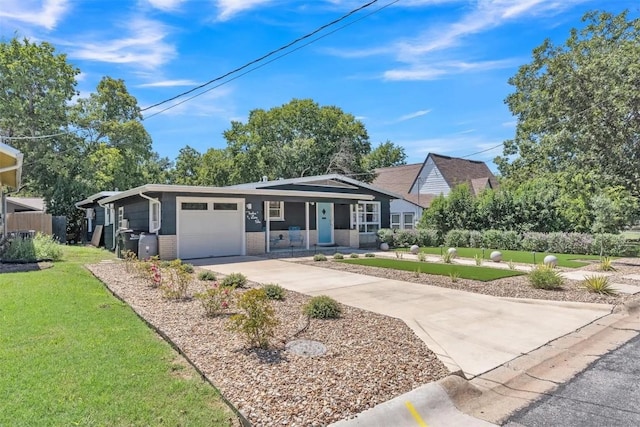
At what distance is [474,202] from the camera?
20.0 metres

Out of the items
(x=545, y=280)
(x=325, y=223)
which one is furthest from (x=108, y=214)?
(x=545, y=280)

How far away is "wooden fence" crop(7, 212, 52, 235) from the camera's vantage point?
22.4 meters

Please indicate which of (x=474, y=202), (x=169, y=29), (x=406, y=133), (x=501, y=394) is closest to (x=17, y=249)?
(x=169, y=29)

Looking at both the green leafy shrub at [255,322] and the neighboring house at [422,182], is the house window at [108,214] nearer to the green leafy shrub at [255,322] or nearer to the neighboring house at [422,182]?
the neighboring house at [422,182]

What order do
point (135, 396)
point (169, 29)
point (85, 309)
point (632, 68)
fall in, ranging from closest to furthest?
point (135, 396), point (85, 309), point (169, 29), point (632, 68)

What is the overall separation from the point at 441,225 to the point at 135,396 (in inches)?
757

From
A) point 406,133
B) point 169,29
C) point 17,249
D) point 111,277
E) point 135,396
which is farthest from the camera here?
point 406,133

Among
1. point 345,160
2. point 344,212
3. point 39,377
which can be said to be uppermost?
point 345,160

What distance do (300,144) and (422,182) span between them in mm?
9930

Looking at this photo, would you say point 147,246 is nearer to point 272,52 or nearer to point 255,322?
point 272,52

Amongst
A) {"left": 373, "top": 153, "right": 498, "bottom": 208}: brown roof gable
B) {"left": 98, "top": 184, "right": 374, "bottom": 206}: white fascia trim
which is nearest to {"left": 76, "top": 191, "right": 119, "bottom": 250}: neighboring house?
{"left": 98, "top": 184, "right": 374, "bottom": 206}: white fascia trim

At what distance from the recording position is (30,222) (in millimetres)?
22438

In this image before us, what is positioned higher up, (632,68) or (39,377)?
(632,68)

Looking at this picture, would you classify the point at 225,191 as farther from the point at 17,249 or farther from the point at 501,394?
the point at 501,394
